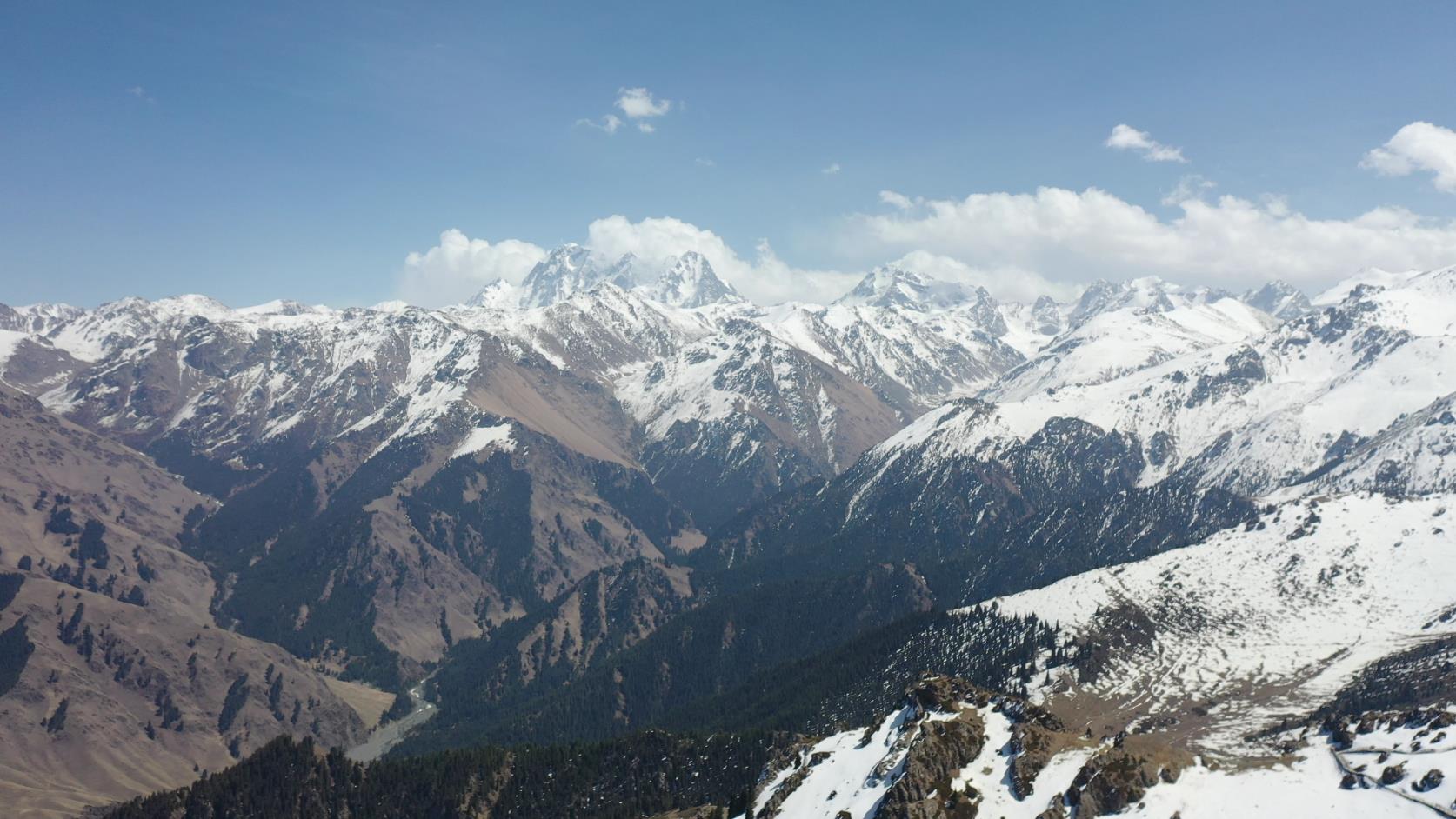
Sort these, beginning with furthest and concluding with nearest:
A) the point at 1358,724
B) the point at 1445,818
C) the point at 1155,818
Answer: the point at 1358,724 → the point at 1155,818 → the point at 1445,818

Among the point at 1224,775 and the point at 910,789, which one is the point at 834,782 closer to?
the point at 910,789

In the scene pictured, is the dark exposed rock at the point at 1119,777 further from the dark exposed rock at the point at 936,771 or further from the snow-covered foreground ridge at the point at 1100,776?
the dark exposed rock at the point at 936,771

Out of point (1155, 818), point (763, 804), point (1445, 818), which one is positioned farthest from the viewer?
point (763, 804)

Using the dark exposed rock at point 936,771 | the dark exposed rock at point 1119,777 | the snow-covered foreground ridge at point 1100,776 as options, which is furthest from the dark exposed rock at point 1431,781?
the dark exposed rock at point 936,771

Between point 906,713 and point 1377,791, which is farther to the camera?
point 906,713

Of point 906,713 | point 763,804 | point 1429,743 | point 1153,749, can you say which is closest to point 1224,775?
point 1153,749

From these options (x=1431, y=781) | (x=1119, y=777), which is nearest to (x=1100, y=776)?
(x=1119, y=777)

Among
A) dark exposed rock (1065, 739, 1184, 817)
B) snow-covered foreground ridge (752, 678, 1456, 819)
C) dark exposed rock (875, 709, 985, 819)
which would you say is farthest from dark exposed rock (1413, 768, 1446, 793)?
dark exposed rock (875, 709, 985, 819)

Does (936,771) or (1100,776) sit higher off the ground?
(936,771)

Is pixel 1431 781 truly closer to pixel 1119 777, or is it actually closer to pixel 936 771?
pixel 1119 777

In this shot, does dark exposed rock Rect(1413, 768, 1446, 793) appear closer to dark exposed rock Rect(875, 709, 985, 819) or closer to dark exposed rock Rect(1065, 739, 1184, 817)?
dark exposed rock Rect(1065, 739, 1184, 817)

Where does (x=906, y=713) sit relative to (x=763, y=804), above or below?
above
